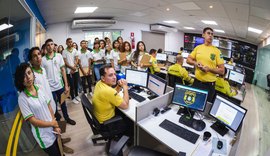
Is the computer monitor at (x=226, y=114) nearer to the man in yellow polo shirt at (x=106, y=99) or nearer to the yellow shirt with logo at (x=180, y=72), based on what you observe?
the man in yellow polo shirt at (x=106, y=99)

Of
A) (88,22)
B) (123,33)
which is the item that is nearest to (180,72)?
(88,22)

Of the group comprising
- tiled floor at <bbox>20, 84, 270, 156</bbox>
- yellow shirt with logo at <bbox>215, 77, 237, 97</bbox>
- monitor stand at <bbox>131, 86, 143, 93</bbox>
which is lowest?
tiled floor at <bbox>20, 84, 270, 156</bbox>

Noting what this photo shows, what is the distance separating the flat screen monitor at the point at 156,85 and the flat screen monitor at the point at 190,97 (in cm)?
24

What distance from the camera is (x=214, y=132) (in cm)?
169

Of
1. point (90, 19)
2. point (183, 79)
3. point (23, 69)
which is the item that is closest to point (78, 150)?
point (23, 69)

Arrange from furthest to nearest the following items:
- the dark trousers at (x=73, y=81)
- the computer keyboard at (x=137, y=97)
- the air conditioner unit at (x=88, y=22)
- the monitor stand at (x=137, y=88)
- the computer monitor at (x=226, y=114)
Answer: the air conditioner unit at (x=88, y=22) < the dark trousers at (x=73, y=81) < the monitor stand at (x=137, y=88) < the computer keyboard at (x=137, y=97) < the computer monitor at (x=226, y=114)

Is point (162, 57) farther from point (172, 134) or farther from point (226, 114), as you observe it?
point (172, 134)

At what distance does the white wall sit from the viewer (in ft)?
20.7

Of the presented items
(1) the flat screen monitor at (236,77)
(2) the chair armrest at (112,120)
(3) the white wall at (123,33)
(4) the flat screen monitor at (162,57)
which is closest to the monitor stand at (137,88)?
(2) the chair armrest at (112,120)

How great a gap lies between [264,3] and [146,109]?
2591 mm

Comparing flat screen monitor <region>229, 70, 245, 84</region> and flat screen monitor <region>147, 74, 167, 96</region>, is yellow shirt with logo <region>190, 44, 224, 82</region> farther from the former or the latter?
flat screen monitor <region>229, 70, 245, 84</region>

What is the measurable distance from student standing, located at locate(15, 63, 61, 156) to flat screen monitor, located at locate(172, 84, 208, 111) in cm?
162

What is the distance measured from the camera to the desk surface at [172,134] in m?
1.47

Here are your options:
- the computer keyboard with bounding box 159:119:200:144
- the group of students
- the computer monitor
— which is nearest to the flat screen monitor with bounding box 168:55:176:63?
the group of students
